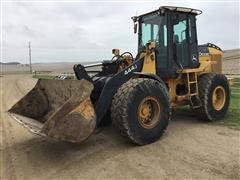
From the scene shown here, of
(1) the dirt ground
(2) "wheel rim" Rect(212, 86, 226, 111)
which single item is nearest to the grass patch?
(2) "wheel rim" Rect(212, 86, 226, 111)

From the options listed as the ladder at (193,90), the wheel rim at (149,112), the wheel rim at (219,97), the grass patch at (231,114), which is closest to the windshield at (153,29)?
the ladder at (193,90)

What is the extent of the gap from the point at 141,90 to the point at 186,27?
95.6 inches

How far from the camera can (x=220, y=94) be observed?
812cm

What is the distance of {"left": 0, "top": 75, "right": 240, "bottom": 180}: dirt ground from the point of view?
4.73 meters

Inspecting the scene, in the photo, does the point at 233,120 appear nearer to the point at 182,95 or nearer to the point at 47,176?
the point at 182,95

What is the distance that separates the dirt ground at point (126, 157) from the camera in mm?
4734

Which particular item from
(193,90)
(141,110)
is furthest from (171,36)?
(141,110)

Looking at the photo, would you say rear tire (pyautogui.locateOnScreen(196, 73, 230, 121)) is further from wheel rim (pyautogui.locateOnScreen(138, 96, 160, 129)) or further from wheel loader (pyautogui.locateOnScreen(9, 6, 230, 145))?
wheel rim (pyautogui.locateOnScreen(138, 96, 160, 129))

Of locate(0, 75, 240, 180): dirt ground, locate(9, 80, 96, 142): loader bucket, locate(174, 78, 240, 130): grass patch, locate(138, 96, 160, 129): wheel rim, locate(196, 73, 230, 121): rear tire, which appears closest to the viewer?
locate(0, 75, 240, 180): dirt ground

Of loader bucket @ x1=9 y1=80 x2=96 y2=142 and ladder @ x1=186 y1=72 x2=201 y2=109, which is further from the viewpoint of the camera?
ladder @ x1=186 y1=72 x2=201 y2=109

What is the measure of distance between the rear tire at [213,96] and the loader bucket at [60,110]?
10.2ft

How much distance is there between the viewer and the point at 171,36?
7.12 meters

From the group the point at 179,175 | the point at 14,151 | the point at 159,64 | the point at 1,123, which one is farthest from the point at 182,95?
the point at 1,123

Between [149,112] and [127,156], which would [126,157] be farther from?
[149,112]
